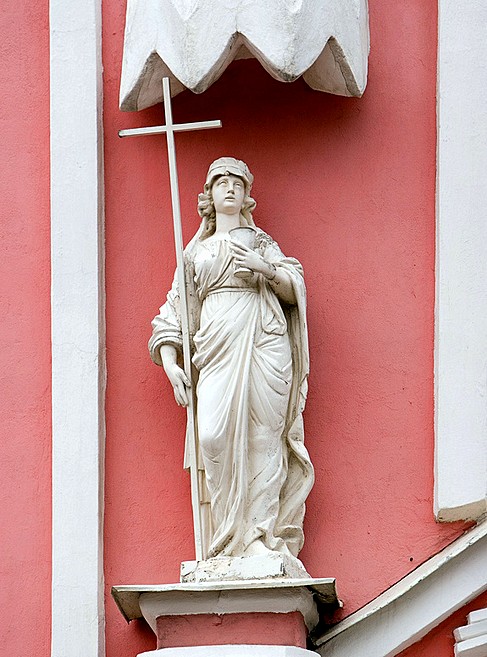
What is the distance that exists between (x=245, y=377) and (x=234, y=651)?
3.31ft

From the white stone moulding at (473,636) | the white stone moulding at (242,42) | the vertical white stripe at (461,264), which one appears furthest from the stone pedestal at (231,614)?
the white stone moulding at (242,42)

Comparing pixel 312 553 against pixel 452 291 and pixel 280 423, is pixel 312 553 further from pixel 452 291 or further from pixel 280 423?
pixel 452 291

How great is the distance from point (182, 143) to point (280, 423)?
133 centimetres

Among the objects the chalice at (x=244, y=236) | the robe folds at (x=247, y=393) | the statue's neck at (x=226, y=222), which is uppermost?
the statue's neck at (x=226, y=222)

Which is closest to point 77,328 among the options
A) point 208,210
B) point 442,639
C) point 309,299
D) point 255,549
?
point 208,210

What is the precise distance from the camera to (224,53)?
31.4 feet

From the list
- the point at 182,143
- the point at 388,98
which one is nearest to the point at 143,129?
the point at 182,143

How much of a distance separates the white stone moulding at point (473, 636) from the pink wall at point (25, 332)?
1.54 m

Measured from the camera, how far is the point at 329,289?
9641 millimetres

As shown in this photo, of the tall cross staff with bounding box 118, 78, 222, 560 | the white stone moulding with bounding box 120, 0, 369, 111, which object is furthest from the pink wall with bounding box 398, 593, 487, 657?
the white stone moulding with bounding box 120, 0, 369, 111

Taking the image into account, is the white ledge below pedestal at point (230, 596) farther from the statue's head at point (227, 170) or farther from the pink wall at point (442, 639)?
the statue's head at point (227, 170)

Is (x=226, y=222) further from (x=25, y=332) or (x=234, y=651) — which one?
(x=234, y=651)

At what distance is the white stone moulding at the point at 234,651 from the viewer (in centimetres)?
880

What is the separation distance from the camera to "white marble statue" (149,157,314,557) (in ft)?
29.9
